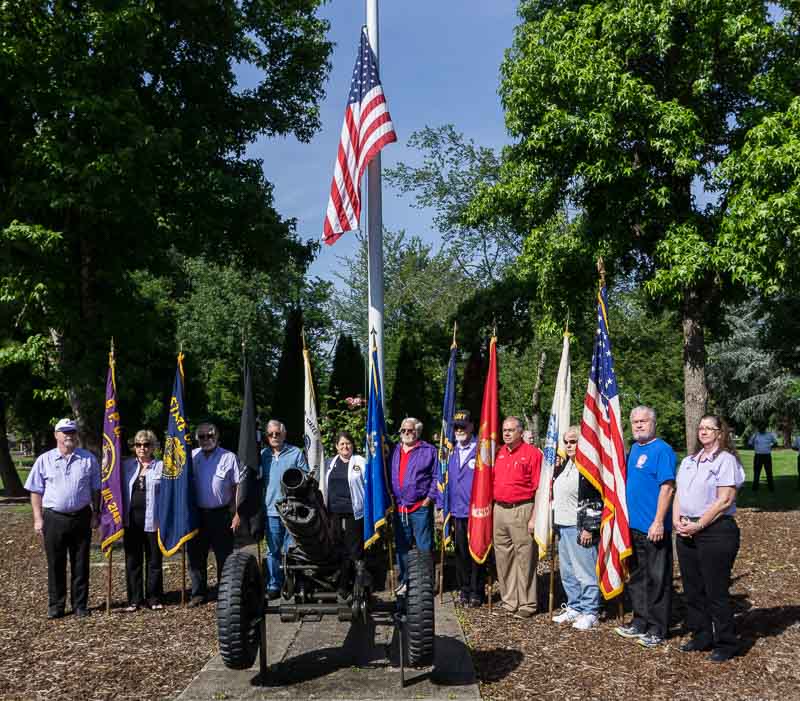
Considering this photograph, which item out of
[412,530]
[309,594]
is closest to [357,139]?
[412,530]

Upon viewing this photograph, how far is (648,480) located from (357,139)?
5.60 m

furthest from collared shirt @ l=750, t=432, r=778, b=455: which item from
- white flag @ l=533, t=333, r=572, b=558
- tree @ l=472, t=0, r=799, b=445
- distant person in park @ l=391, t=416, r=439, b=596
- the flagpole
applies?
distant person in park @ l=391, t=416, r=439, b=596

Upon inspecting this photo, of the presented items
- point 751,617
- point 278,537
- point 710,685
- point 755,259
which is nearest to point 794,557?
point 751,617

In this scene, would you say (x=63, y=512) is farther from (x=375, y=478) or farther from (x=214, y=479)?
(x=375, y=478)

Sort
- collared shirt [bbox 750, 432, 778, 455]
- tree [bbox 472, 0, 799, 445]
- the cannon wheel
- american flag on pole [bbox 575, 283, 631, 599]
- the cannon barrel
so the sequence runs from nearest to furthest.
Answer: the cannon wheel → the cannon barrel → american flag on pole [bbox 575, 283, 631, 599] → tree [bbox 472, 0, 799, 445] → collared shirt [bbox 750, 432, 778, 455]

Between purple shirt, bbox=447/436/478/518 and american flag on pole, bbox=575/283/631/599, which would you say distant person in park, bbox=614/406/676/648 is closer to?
american flag on pole, bbox=575/283/631/599

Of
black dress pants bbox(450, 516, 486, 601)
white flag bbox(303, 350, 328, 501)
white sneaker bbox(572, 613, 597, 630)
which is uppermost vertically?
white flag bbox(303, 350, 328, 501)

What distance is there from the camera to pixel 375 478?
770 cm

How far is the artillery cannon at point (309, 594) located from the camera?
19.1 ft

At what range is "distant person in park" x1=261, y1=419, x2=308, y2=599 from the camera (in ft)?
29.4

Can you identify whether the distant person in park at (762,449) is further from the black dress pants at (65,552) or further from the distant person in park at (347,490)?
the black dress pants at (65,552)

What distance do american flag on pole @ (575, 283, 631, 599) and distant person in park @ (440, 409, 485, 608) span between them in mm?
1515

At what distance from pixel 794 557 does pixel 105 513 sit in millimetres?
8951

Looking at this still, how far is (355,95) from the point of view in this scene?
1042 centimetres
